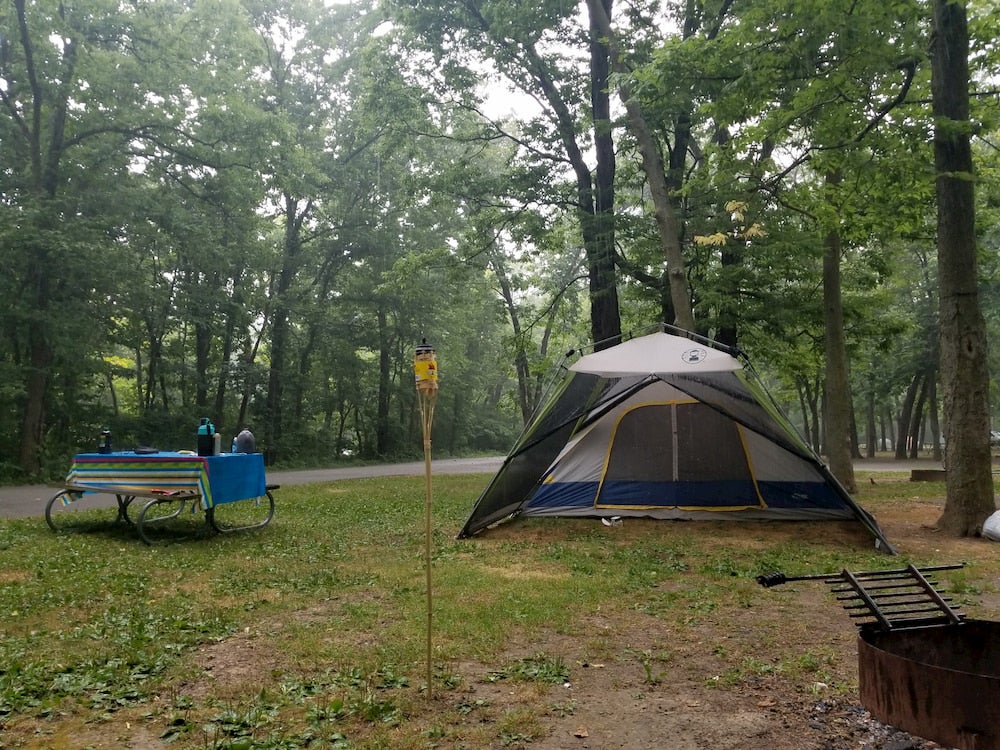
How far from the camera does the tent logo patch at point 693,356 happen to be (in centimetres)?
724

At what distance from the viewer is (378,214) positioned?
77.2ft

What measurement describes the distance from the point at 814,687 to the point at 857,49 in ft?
21.2

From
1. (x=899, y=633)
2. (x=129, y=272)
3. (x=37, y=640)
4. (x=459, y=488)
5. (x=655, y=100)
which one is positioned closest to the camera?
(x=899, y=633)

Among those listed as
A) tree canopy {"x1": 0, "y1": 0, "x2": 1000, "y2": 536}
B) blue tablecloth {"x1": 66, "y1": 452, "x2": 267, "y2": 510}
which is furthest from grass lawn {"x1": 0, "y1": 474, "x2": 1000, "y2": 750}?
tree canopy {"x1": 0, "y1": 0, "x2": 1000, "y2": 536}

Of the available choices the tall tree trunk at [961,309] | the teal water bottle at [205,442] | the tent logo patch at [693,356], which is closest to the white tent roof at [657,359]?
the tent logo patch at [693,356]

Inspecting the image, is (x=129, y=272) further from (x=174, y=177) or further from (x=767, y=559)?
(x=767, y=559)

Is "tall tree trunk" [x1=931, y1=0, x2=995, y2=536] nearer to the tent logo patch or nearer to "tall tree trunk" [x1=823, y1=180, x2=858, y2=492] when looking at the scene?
the tent logo patch

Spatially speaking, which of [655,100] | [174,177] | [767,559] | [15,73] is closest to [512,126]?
[174,177]

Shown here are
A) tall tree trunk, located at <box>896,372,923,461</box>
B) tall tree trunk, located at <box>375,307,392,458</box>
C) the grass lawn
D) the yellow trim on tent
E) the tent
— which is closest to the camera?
the grass lawn

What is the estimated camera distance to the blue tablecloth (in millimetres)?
6867

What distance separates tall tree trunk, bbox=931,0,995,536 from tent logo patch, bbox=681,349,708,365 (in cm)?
238

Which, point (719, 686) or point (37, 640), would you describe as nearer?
point (719, 686)

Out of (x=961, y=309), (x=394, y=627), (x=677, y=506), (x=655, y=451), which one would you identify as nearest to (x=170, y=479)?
(x=394, y=627)

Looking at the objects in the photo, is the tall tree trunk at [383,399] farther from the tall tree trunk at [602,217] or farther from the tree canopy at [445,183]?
the tall tree trunk at [602,217]
